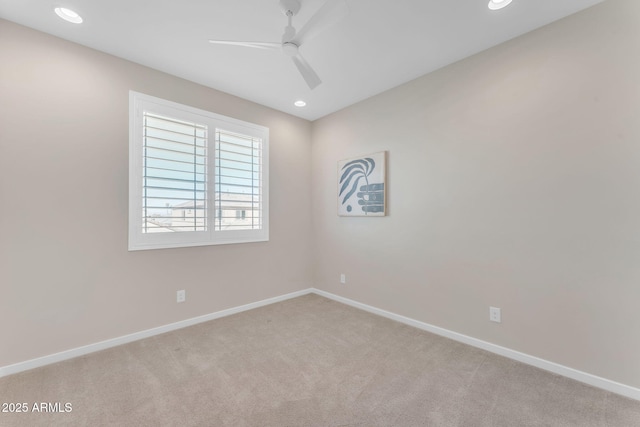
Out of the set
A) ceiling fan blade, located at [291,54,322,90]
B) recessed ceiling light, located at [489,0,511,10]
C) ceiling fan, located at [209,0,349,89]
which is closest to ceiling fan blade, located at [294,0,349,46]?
ceiling fan, located at [209,0,349,89]

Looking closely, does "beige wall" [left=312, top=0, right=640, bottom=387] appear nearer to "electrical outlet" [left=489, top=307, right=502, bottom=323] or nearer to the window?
"electrical outlet" [left=489, top=307, right=502, bottom=323]

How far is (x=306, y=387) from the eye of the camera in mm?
1896

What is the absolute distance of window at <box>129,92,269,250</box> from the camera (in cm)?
262

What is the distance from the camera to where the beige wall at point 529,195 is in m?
1.82

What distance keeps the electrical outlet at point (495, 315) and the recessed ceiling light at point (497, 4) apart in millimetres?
2385

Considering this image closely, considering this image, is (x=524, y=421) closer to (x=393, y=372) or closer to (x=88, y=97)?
(x=393, y=372)

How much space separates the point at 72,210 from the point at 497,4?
3.73 m

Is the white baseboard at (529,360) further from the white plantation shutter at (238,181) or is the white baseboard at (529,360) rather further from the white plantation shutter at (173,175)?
the white plantation shutter at (173,175)

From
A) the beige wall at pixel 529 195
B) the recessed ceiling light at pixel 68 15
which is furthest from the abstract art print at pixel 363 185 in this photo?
the recessed ceiling light at pixel 68 15

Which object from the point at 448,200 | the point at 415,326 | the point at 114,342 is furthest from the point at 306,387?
the point at 448,200

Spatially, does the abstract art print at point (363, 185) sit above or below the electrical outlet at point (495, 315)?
above

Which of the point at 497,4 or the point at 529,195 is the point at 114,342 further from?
the point at 497,4

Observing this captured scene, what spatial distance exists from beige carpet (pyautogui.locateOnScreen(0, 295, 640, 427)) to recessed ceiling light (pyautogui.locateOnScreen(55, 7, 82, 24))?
8.95 feet

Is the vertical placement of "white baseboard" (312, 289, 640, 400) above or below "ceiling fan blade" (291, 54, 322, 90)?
below
